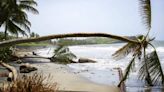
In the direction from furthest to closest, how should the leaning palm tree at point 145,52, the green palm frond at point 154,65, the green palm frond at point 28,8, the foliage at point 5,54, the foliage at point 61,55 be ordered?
the green palm frond at point 28,8
the foliage at point 61,55
the foliage at point 5,54
the green palm frond at point 154,65
the leaning palm tree at point 145,52

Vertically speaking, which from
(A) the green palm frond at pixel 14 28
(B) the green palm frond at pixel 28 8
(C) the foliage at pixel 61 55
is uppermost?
(B) the green palm frond at pixel 28 8

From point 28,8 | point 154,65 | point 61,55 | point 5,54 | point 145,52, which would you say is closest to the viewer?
point 145,52

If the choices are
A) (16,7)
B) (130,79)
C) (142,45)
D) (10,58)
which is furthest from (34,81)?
(16,7)

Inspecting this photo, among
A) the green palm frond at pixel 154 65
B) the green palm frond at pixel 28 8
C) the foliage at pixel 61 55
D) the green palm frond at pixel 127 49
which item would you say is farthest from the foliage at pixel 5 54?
the green palm frond at pixel 154 65

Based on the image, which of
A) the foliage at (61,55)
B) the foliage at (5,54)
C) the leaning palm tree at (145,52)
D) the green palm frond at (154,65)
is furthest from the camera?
the foliage at (61,55)

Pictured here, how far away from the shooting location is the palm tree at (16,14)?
38.0m

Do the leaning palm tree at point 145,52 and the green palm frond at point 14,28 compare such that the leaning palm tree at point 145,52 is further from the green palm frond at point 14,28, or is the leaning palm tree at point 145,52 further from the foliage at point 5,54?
the green palm frond at point 14,28

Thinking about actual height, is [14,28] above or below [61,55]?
above

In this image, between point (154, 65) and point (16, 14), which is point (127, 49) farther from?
point (16, 14)

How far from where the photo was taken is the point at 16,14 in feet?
130

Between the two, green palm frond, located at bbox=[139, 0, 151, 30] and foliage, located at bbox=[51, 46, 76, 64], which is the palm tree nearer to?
foliage, located at bbox=[51, 46, 76, 64]

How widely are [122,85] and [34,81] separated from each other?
9.17 m

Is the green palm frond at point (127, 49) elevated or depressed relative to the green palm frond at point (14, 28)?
depressed

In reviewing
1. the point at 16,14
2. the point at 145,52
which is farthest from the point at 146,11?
the point at 16,14
